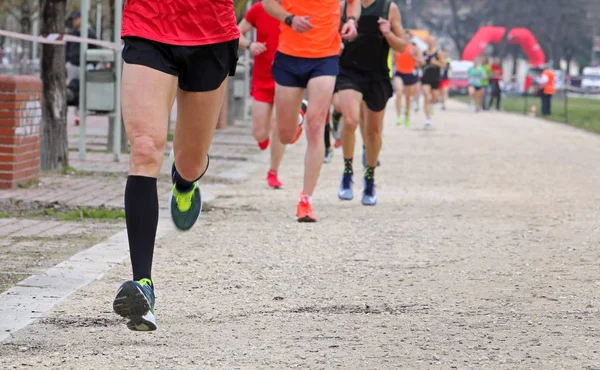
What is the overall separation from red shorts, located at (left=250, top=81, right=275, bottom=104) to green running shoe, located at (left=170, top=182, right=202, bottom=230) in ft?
17.7

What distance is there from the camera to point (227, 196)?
1157 cm

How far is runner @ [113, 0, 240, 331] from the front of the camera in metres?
5.12

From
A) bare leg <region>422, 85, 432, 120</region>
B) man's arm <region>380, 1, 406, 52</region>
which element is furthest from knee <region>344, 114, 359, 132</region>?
bare leg <region>422, 85, 432, 120</region>

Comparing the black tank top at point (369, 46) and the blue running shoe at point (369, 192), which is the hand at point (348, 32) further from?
the blue running shoe at point (369, 192)

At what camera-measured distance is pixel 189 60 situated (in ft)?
17.7

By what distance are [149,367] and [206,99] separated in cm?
130

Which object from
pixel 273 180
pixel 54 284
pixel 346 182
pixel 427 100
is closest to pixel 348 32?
pixel 346 182

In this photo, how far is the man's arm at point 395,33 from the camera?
10.5 m

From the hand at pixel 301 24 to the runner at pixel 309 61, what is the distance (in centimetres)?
4

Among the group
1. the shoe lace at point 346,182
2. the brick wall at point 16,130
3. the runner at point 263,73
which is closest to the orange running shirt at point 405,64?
the runner at point 263,73

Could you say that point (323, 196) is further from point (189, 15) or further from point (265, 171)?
point (189, 15)

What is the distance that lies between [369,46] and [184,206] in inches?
177

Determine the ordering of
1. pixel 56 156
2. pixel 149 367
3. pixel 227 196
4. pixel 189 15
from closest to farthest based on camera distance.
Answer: pixel 149 367, pixel 189 15, pixel 227 196, pixel 56 156

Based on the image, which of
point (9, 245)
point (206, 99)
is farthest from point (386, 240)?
point (206, 99)
